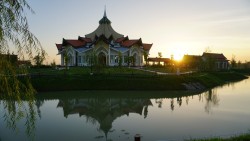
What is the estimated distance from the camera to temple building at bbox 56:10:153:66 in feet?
189

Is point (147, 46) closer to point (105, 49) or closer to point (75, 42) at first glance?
point (105, 49)

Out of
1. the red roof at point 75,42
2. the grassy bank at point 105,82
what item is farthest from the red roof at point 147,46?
the grassy bank at point 105,82

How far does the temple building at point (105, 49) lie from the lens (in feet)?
189

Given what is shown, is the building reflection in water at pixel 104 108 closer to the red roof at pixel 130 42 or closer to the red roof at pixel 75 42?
the red roof at pixel 130 42

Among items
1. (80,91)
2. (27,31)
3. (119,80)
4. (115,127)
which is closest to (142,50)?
(119,80)

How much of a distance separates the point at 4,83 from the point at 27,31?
4.41ft

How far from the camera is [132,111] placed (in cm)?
2327

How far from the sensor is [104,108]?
24.5m

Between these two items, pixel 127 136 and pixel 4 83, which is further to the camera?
pixel 127 136

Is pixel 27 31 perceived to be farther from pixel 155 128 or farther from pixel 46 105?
pixel 46 105

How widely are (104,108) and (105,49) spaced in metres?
34.4

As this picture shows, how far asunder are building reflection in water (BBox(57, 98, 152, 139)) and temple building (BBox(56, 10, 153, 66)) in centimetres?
2680

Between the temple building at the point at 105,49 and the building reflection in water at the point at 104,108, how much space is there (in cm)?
2680

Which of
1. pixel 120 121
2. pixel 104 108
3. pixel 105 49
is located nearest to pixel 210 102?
pixel 104 108
